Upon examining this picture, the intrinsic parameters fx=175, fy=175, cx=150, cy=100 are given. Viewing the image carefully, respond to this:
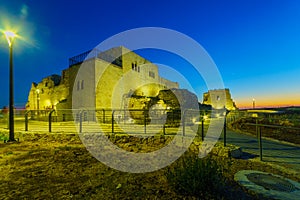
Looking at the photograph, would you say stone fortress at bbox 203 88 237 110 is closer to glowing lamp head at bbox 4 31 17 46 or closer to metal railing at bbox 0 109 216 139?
metal railing at bbox 0 109 216 139

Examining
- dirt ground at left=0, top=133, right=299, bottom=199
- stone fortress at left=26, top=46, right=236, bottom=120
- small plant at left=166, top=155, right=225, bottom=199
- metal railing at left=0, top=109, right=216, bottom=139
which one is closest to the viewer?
small plant at left=166, top=155, right=225, bottom=199

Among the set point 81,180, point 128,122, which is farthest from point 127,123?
point 81,180

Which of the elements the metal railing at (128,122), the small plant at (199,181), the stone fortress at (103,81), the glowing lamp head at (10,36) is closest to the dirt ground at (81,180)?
the small plant at (199,181)

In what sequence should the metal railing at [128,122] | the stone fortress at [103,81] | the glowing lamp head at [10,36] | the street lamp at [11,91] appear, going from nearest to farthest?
the metal railing at [128,122] < the street lamp at [11,91] < the glowing lamp head at [10,36] < the stone fortress at [103,81]

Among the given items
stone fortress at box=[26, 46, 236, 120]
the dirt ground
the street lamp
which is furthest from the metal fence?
the dirt ground

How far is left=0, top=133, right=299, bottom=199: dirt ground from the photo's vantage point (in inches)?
110

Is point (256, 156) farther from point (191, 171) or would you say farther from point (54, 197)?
point (54, 197)

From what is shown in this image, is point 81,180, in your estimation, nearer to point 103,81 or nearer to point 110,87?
point 103,81

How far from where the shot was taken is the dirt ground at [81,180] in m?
2.81

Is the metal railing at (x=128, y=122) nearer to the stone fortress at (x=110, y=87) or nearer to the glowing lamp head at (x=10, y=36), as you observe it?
the stone fortress at (x=110, y=87)

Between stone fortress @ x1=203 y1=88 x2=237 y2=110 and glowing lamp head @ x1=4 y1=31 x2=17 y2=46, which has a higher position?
glowing lamp head @ x1=4 y1=31 x2=17 y2=46

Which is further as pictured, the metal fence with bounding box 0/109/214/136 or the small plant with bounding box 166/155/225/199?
the metal fence with bounding box 0/109/214/136

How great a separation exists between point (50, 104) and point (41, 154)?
76.0ft

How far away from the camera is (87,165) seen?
440 cm
